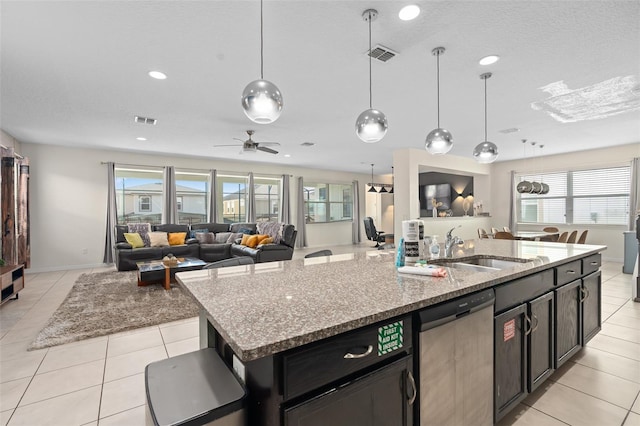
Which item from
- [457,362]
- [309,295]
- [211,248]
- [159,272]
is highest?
[309,295]

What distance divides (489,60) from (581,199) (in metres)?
6.91

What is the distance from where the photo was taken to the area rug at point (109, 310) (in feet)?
9.80

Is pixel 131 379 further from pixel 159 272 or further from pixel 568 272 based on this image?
pixel 568 272

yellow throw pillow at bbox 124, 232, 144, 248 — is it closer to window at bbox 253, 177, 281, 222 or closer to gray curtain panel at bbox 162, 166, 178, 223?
gray curtain panel at bbox 162, 166, 178, 223

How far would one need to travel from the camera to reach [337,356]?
0.93 meters

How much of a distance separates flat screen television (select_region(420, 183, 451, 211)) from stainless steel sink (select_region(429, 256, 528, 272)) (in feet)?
24.5

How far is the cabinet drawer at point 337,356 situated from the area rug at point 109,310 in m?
2.60

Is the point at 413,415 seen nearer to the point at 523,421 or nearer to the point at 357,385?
the point at 357,385

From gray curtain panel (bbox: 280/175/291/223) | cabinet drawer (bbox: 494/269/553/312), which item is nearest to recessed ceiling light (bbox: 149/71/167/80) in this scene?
cabinet drawer (bbox: 494/269/553/312)

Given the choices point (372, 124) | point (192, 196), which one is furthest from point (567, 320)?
point (192, 196)

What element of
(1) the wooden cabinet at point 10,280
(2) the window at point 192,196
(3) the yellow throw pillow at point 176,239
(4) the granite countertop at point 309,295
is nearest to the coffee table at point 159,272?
(1) the wooden cabinet at point 10,280

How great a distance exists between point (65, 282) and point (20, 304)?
132 cm

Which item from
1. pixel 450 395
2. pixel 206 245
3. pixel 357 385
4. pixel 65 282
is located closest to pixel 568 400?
pixel 450 395

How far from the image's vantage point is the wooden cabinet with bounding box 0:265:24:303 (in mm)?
3660
